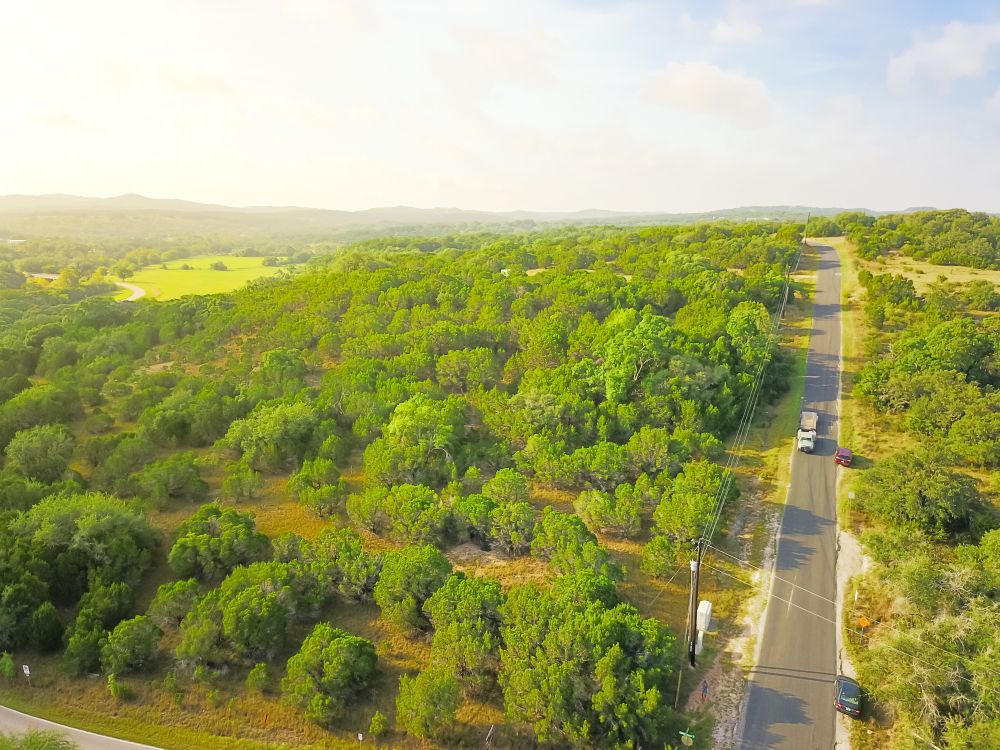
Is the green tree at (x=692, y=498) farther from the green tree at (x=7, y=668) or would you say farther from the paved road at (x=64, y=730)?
the green tree at (x=7, y=668)

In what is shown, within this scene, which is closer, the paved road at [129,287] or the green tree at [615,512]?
the green tree at [615,512]

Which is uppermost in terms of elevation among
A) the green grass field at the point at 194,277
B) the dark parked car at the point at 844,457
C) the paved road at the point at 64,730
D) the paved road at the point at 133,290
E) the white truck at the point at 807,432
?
the green grass field at the point at 194,277

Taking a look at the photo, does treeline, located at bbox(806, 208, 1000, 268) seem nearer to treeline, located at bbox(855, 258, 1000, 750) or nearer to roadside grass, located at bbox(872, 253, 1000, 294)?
roadside grass, located at bbox(872, 253, 1000, 294)

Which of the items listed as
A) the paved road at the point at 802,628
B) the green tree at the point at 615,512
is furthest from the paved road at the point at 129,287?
the paved road at the point at 802,628

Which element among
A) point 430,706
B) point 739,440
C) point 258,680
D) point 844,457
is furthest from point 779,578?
point 258,680

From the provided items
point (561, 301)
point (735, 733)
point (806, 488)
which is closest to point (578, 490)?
point (806, 488)

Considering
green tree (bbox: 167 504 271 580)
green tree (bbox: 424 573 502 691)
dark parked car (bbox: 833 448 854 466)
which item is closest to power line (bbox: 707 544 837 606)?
green tree (bbox: 424 573 502 691)

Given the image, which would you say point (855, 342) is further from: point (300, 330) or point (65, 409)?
point (65, 409)
